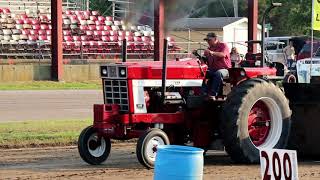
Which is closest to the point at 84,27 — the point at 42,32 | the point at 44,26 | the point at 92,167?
the point at 44,26

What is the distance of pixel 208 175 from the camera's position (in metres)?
10.2

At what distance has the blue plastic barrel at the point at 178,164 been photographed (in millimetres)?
7191

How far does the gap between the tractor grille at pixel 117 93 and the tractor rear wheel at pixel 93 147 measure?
54cm

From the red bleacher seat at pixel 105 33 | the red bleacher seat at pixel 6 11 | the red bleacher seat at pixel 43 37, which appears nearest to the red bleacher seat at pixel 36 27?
the red bleacher seat at pixel 43 37

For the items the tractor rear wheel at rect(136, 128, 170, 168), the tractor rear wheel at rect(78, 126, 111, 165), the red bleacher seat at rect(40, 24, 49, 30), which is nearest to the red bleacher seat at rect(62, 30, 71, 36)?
the red bleacher seat at rect(40, 24, 49, 30)

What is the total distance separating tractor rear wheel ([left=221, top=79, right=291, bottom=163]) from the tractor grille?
143cm

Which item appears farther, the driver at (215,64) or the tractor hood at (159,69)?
the driver at (215,64)

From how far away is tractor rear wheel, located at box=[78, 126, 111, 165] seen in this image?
11.2 m

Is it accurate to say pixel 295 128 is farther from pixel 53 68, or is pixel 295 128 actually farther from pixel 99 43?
pixel 99 43

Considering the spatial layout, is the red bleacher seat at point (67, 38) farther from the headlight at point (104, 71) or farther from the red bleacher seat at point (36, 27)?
the headlight at point (104, 71)

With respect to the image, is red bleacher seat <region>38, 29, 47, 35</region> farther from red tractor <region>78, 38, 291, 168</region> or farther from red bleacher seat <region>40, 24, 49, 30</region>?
red tractor <region>78, 38, 291, 168</region>

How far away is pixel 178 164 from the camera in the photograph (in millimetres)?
7180

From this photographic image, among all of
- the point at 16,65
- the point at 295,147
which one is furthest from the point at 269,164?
the point at 16,65

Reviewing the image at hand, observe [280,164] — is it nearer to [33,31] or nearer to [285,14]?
[33,31]
